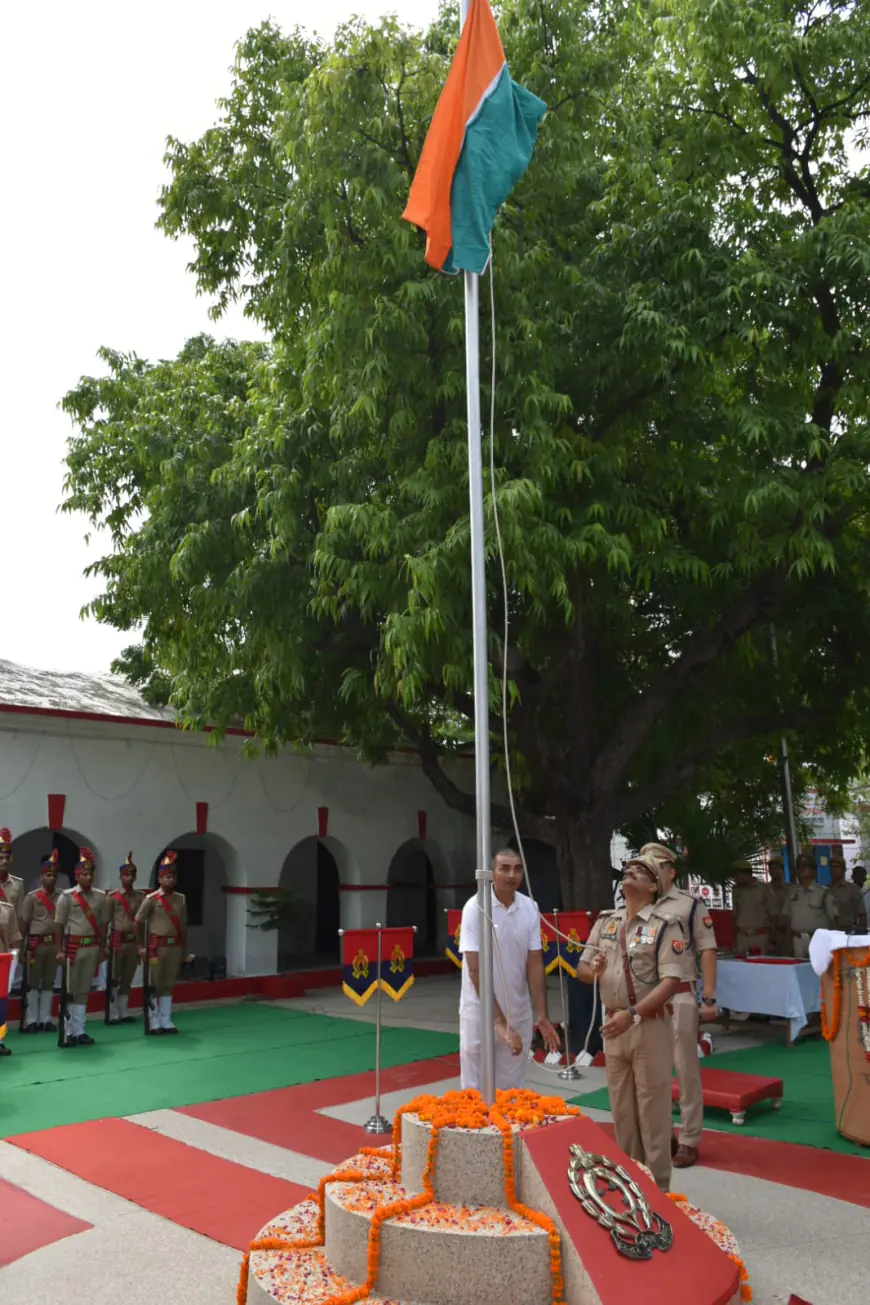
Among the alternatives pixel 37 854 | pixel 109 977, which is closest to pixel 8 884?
pixel 109 977

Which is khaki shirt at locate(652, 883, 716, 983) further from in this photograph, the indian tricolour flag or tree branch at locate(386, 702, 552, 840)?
tree branch at locate(386, 702, 552, 840)

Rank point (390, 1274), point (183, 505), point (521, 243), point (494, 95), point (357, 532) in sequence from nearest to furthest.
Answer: point (390, 1274) < point (494, 95) < point (357, 532) < point (521, 243) < point (183, 505)

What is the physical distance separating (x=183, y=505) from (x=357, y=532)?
139 inches

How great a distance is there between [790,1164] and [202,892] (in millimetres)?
13967

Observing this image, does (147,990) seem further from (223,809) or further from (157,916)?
(223,809)

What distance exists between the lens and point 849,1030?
7820 millimetres


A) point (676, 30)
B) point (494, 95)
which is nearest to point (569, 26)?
point (676, 30)

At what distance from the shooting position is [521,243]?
10.8m

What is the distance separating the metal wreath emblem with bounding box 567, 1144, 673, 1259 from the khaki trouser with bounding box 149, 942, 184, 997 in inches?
347

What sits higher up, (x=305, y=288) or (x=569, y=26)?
(x=569, y=26)

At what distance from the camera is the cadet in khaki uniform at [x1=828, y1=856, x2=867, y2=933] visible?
14.2 metres

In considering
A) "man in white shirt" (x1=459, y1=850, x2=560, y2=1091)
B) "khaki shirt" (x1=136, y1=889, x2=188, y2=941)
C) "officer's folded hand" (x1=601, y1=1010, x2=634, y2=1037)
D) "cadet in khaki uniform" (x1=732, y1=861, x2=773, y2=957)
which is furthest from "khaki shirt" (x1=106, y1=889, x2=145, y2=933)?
"officer's folded hand" (x1=601, y1=1010, x2=634, y2=1037)

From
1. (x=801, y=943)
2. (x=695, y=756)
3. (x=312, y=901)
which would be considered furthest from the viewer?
(x=312, y=901)

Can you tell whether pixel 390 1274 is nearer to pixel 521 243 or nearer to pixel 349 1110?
pixel 349 1110
